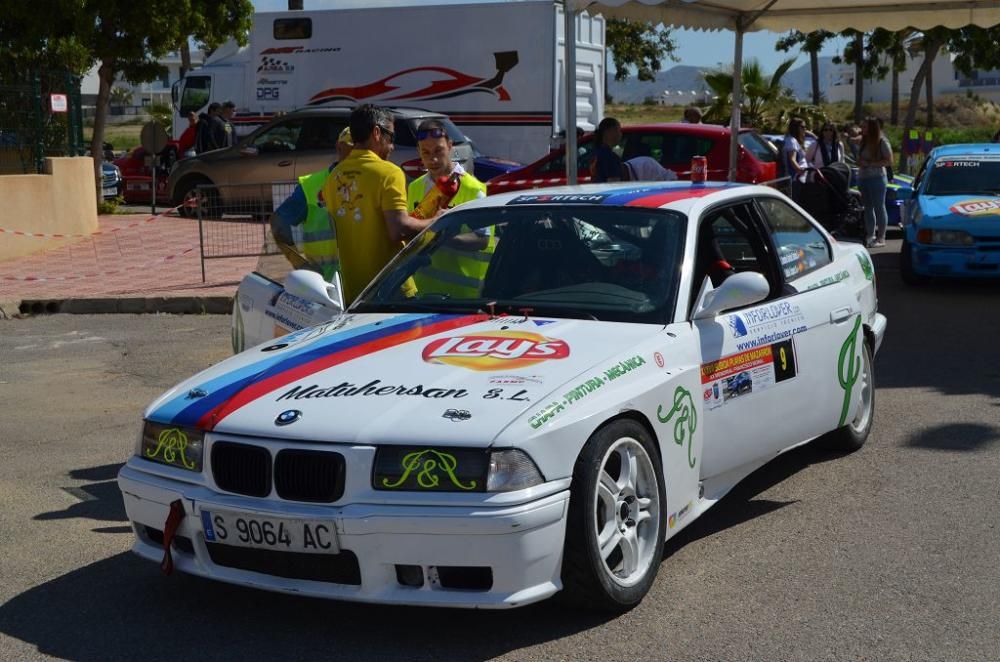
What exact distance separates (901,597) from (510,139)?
19373 millimetres

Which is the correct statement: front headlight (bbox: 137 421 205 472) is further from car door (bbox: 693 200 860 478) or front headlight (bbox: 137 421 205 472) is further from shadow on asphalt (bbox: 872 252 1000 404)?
shadow on asphalt (bbox: 872 252 1000 404)

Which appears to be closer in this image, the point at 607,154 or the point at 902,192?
the point at 607,154

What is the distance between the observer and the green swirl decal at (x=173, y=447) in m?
4.70

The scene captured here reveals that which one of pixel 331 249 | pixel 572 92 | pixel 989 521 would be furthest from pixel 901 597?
pixel 572 92

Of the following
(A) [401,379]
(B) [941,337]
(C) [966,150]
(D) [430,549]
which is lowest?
(B) [941,337]

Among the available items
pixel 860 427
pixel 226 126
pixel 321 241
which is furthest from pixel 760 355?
pixel 226 126

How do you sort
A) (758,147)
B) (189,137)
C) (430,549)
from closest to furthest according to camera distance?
(430,549)
(758,147)
(189,137)

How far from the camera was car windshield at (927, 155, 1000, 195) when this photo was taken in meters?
14.5

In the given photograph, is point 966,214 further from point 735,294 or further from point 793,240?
point 735,294

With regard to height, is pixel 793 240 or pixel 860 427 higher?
pixel 793 240

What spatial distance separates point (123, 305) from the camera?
13.3m

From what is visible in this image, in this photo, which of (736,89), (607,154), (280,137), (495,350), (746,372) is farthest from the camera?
(280,137)

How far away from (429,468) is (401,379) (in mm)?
561

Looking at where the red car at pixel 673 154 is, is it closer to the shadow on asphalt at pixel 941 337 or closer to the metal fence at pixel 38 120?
the shadow on asphalt at pixel 941 337
